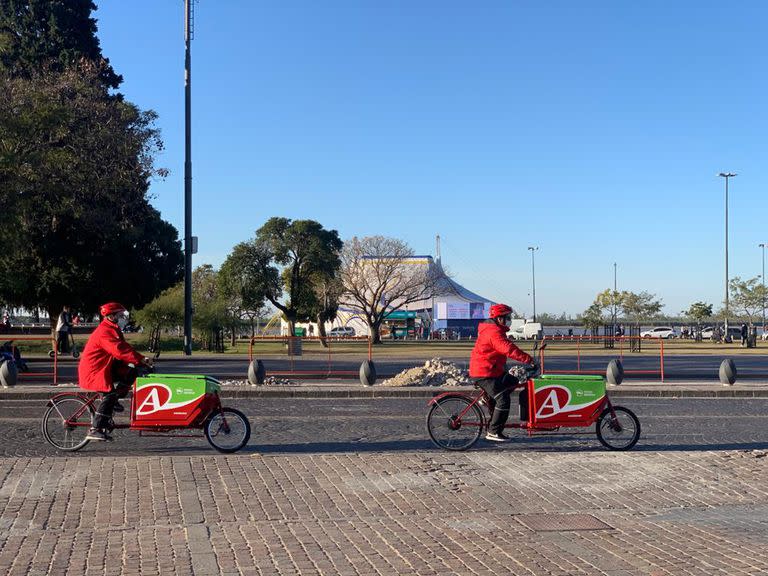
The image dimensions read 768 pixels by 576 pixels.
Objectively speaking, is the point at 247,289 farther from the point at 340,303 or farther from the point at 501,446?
the point at 501,446

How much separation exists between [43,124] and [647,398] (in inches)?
722

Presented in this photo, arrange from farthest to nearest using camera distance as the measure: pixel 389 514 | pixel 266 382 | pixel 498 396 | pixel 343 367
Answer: pixel 343 367
pixel 266 382
pixel 498 396
pixel 389 514

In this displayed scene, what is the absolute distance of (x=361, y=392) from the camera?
19719 mm

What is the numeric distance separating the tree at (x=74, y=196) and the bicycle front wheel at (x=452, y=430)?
60.3 feet

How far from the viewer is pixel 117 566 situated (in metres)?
5.97

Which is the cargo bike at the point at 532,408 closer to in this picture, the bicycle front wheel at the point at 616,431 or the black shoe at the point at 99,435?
the bicycle front wheel at the point at 616,431

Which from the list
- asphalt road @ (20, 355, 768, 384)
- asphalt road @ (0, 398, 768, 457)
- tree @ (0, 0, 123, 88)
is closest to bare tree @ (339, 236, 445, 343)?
tree @ (0, 0, 123, 88)

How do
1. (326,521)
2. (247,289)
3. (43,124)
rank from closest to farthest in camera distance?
1. (326,521)
2. (43,124)
3. (247,289)

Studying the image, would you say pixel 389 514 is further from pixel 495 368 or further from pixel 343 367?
pixel 343 367

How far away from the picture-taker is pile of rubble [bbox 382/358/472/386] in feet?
69.6

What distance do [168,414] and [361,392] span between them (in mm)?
9572

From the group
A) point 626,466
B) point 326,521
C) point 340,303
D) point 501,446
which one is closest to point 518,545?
point 326,521

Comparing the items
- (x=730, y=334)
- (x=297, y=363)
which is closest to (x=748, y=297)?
(x=730, y=334)

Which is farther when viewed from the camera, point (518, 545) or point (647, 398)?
point (647, 398)
